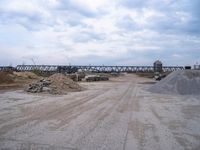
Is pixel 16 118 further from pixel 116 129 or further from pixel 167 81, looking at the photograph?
pixel 167 81

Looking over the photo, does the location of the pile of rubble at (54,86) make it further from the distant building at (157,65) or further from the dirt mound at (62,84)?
the distant building at (157,65)

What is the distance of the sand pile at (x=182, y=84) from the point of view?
29.0 metres

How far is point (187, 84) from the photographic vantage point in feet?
98.6

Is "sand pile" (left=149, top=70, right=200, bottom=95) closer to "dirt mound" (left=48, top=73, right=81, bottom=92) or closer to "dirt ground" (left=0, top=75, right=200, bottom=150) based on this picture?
"dirt mound" (left=48, top=73, right=81, bottom=92)

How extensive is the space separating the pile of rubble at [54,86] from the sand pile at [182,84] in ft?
26.8

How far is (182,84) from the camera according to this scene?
99.3 feet

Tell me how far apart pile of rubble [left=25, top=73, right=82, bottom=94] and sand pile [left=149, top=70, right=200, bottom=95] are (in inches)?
322

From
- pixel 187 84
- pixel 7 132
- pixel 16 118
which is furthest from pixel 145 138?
pixel 187 84

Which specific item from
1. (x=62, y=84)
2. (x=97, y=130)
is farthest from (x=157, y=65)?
(x=97, y=130)

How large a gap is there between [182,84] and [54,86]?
39.0 ft

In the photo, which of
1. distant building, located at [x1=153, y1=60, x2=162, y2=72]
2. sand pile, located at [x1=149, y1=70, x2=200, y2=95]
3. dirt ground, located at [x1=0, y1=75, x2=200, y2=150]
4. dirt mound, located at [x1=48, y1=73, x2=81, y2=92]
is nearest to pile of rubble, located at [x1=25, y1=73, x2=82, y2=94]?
dirt mound, located at [x1=48, y1=73, x2=81, y2=92]

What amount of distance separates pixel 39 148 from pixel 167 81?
2553 centimetres

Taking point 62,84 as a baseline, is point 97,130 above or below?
below

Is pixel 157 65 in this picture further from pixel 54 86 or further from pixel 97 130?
pixel 97 130
